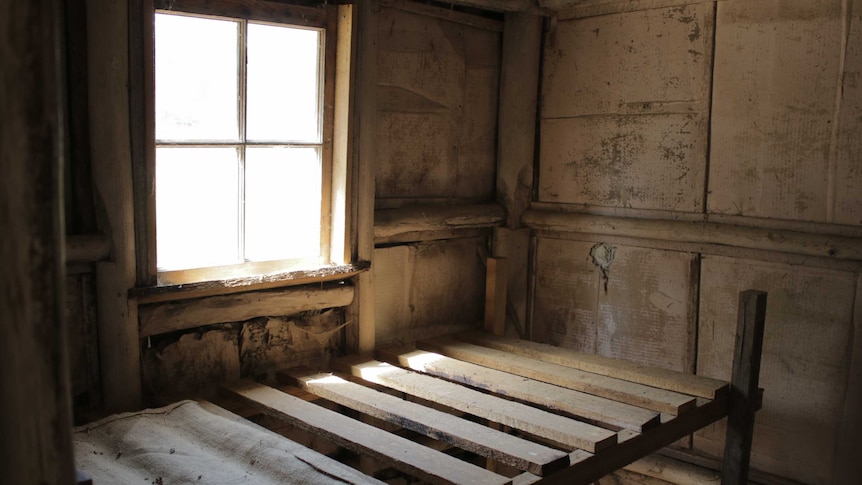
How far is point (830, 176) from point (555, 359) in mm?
1375

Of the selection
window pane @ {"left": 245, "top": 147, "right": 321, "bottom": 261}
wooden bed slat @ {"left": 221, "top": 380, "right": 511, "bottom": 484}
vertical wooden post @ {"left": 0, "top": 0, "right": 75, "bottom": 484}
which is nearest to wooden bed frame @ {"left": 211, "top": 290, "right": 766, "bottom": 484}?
wooden bed slat @ {"left": 221, "top": 380, "right": 511, "bottom": 484}

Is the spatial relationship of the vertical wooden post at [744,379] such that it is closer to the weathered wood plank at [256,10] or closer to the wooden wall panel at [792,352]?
the wooden wall panel at [792,352]

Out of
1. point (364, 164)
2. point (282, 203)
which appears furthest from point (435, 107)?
point (282, 203)

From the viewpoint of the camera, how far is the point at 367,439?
8.63ft

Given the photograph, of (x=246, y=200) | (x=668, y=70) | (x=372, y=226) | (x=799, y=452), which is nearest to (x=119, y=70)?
(x=246, y=200)

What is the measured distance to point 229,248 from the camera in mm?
3182

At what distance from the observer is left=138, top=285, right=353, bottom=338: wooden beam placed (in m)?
2.93

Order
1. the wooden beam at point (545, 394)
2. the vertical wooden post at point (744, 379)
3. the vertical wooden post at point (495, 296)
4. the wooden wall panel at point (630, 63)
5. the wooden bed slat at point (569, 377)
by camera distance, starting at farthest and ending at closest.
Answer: the vertical wooden post at point (495, 296) → the wooden wall panel at point (630, 63) → the vertical wooden post at point (744, 379) → the wooden bed slat at point (569, 377) → the wooden beam at point (545, 394)

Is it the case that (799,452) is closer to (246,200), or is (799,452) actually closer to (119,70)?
(246,200)

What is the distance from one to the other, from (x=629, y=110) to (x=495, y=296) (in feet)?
3.65

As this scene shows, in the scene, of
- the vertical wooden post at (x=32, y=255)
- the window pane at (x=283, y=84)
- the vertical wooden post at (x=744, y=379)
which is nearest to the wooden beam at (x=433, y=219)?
the window pane at (x=283, y=84)

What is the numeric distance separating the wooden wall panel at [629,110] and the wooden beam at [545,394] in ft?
3.82

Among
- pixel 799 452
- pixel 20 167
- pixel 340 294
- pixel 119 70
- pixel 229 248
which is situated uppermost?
pixel 119 70

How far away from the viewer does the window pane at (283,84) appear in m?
3.17
